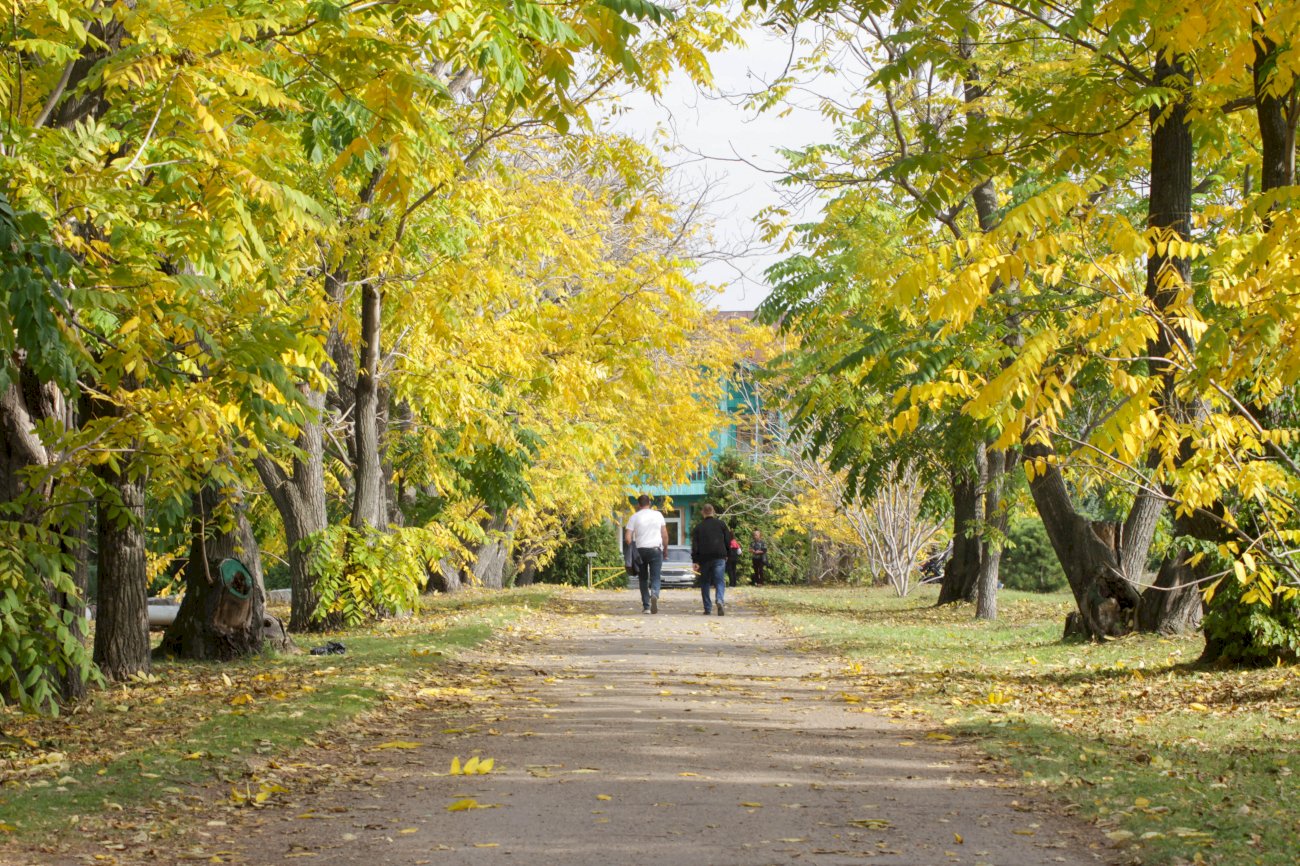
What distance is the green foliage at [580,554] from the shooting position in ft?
148

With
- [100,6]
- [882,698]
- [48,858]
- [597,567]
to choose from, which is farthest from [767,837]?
[597,567]

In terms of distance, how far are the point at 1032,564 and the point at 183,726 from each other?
3329cm

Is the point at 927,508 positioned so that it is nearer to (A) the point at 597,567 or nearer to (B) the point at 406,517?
(B) the point at 406,517

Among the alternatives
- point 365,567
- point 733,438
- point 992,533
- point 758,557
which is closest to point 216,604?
point 365,567

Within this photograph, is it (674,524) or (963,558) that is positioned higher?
(674,524)

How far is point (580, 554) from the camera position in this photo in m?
45.1

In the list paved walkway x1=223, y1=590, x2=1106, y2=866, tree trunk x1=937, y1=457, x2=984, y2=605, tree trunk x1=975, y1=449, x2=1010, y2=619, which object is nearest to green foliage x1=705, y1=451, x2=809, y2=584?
tree trunk x1=937, y1=457, x2=984, y2=605

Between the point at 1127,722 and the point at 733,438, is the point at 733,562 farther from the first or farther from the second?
the point at 1127,722

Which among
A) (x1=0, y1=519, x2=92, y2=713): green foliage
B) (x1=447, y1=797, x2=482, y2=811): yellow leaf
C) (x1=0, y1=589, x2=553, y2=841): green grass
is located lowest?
(x1=447, y1=797, x2=482, y2=811): yellow leaf

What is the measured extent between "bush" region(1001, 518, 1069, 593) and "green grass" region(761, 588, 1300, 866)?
2062cm

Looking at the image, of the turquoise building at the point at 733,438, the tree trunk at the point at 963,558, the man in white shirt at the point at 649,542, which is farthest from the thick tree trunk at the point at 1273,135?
the turquoise building at the point at 733,438

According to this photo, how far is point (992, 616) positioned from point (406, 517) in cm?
1183

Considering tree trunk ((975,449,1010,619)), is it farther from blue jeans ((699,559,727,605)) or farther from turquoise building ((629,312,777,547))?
turquoise building ((629,312,777,547))

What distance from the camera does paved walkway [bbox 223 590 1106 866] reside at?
5.70m
